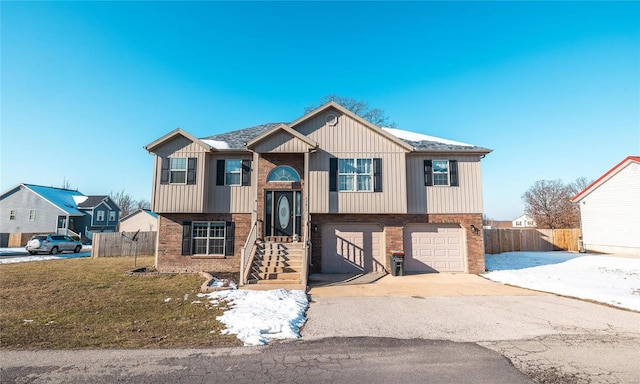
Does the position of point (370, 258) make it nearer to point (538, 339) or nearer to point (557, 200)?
point (538, 339)

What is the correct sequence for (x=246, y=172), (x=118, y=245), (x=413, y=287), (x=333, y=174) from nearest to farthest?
(x=413, y=287)
(x=333, y=174)
(x=246, y=172)
(x=118, y=245)

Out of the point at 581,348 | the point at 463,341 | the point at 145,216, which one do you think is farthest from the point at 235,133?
the point at 145,216

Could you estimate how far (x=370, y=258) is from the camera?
13.8 metres

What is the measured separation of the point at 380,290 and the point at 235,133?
36.7 feet

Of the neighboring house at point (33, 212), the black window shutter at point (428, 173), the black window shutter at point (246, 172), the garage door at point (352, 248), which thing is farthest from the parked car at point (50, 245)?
the black window shutter at point (428, 173)

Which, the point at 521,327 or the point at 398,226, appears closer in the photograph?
the point at 521,327

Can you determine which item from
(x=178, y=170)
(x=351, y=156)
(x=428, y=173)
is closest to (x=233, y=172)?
(x=178, y=170)

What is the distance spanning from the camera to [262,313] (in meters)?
7.25

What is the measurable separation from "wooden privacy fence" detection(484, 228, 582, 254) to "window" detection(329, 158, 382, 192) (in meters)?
12.1

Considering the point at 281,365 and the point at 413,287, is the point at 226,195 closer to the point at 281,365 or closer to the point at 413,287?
the point at 413,287

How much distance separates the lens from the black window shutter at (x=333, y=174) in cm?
1355

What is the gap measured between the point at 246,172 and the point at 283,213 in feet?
9.02

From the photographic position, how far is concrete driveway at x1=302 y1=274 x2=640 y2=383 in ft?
15.4

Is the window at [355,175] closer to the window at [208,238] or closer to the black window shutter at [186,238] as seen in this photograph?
the window at [208,238]
